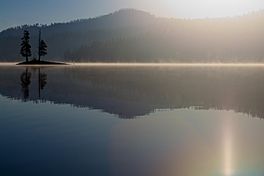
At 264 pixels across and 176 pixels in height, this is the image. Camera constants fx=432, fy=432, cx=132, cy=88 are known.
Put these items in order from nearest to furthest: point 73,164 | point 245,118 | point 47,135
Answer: point 73,164 < point 47,135 < point 245,118

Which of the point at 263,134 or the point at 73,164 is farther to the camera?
the point at 263,134

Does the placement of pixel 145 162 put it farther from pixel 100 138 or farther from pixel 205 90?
pixel 205 90

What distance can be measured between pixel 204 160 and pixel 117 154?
11.3 feet

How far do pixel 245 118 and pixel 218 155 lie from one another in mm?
10962

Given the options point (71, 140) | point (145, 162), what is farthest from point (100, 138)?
point (145, 162)

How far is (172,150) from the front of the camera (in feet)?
59.5

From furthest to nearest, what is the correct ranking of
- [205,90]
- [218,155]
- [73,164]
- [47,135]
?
[205,90]
[47,135]
[218,155]
[73,164]

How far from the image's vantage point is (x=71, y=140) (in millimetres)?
19812

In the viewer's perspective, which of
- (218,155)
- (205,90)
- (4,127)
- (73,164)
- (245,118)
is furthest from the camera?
(205,90)

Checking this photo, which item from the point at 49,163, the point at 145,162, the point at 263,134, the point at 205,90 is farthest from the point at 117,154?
the point at 205,90

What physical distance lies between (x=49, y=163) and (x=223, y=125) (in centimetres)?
1228

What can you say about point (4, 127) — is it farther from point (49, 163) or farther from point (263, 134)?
point (263, 134)

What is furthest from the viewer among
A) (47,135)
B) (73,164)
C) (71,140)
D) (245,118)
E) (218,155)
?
(245,118)

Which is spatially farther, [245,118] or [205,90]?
[205,90]
